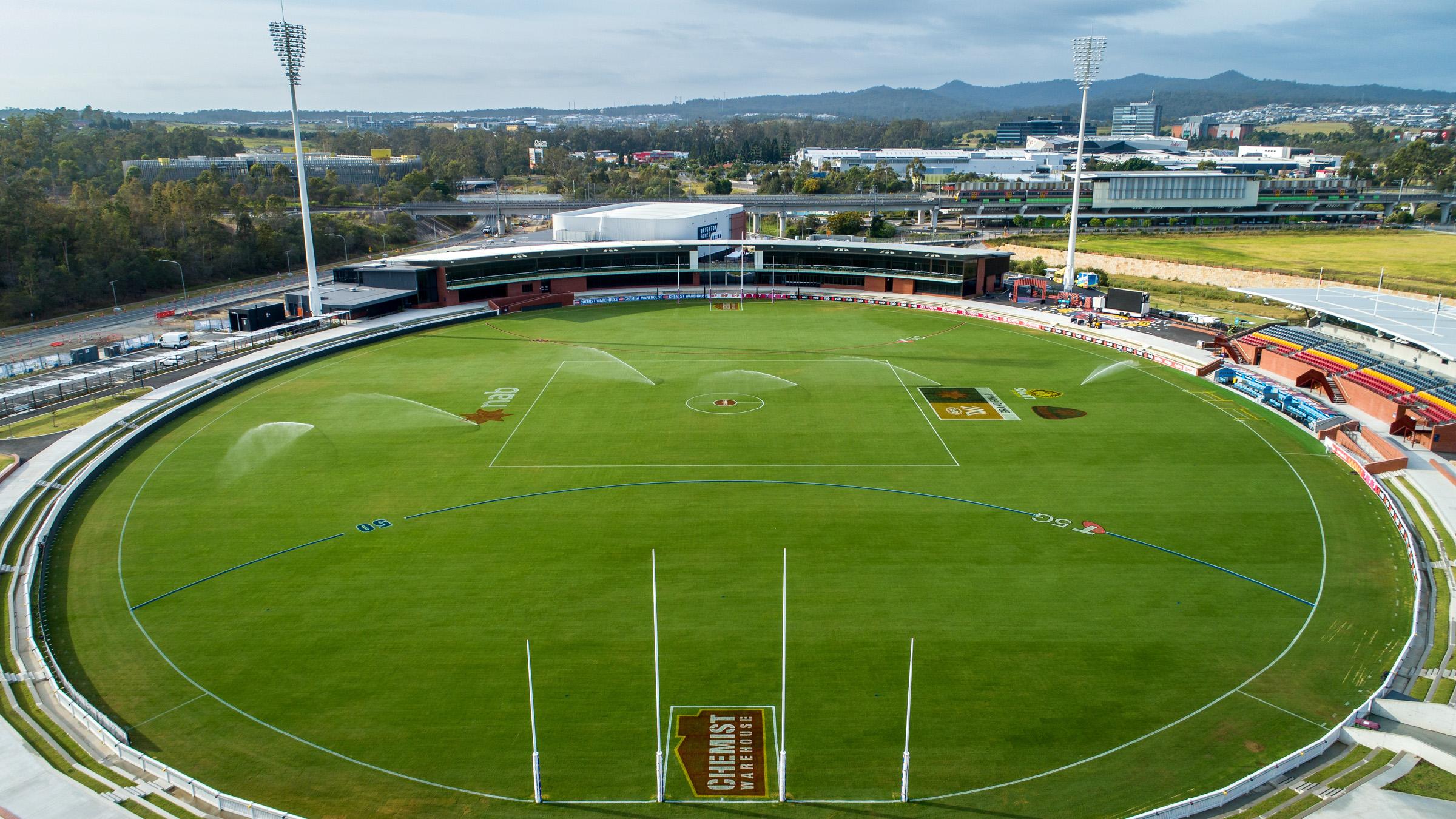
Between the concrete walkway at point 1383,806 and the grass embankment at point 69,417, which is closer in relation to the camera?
the concrete walkway at point 1383,806

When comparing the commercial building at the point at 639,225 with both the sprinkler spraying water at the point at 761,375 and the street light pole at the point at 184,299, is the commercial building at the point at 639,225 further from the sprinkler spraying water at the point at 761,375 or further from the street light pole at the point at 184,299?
the sprinkler spraying water at the point at 761,375

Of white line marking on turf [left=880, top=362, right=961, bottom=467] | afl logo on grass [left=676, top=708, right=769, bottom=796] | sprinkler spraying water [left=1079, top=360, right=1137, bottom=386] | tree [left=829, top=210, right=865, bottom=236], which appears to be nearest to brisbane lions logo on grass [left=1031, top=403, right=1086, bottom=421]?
sprinkler spraying water [left=1079, top=360, right=1137, bottom=386]

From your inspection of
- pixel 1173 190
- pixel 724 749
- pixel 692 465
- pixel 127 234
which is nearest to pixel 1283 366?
pixel 692 465

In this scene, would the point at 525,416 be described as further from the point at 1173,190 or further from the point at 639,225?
the point at 1173,190

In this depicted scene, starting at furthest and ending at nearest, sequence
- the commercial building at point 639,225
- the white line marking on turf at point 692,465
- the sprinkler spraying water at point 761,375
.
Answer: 1. the commercial building at point 639,225
2. the sprinkler spraying water at point 761,375
3. the white line marking on turf at point 692,465

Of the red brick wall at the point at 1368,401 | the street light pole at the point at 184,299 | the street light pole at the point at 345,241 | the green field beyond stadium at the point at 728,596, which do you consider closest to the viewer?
the green field beyond stadium at the point at 728,596

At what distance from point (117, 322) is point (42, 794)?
282 feet

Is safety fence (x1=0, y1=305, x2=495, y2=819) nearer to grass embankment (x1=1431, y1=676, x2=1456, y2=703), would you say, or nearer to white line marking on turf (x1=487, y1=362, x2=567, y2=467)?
white line marking on turf (x1=487, y1=362, x2=567, y2=467)

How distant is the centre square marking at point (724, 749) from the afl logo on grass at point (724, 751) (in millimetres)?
17

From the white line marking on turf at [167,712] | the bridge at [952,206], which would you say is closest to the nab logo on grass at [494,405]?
the white line marking on turf at [167,712]

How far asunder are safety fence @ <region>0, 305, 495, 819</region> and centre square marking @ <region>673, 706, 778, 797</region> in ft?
34.7

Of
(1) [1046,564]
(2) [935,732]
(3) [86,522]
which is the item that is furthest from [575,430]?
(2) [935,732]

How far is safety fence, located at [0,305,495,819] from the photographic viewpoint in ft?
79.3

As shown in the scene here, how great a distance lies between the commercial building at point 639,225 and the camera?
11788cm
